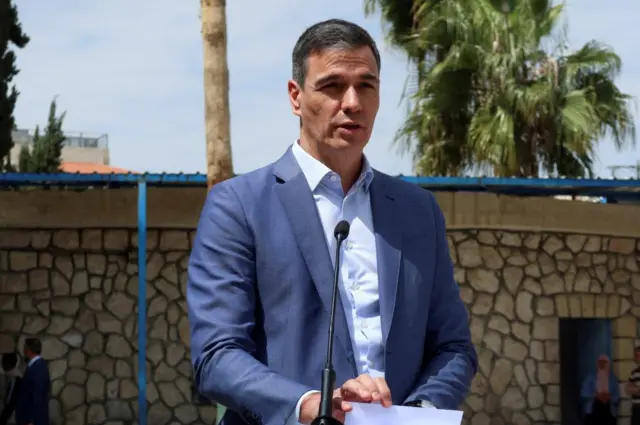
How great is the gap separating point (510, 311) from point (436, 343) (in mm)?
13537

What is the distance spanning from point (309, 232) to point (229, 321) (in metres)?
0.26

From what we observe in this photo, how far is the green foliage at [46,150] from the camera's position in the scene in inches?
1367

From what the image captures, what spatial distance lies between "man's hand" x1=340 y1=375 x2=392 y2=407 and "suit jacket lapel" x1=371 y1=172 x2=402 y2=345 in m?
0.23

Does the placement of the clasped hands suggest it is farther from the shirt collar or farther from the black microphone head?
the shirt collar

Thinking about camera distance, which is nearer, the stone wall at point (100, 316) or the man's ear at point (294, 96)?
the man's ear at point (294, 96)

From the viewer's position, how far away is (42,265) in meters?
15.4

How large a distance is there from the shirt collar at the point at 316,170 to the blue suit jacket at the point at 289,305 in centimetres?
2

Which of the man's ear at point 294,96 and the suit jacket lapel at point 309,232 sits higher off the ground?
the man's ear at point 294,96

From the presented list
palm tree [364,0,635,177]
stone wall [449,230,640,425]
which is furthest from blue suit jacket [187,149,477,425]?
palm tree [364,0,635,177]

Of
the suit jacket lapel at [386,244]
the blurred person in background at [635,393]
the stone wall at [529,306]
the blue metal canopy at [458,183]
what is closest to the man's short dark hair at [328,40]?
the suit jacket lapel at [386,244]

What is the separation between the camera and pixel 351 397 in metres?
2.51

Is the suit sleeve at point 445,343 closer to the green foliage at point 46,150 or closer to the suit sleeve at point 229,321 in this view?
the suit sleeve at point 229,321

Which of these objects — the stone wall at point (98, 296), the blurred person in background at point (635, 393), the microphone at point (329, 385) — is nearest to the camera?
the microphone at point (329, 385)

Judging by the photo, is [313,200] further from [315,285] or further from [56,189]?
[56,189]
